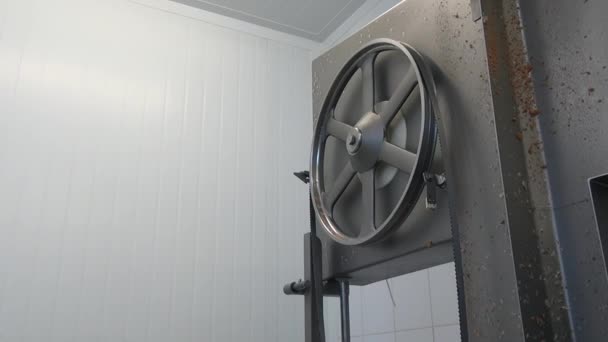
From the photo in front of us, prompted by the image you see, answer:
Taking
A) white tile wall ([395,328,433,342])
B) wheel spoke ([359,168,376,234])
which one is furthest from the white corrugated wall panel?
wheel spoke ([359,168,376,234])

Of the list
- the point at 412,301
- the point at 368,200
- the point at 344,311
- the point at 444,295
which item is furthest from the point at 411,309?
the point at 368,200

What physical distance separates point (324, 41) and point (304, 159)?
2.40 ft

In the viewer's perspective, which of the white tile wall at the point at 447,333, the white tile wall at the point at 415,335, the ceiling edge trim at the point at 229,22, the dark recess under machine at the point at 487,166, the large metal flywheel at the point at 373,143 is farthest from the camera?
the ceiling edge trim at the point at 229,22

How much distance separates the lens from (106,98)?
7.76 ft

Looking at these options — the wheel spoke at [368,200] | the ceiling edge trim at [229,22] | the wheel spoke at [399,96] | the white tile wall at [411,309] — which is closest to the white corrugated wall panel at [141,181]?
the ceiling edge trim at [229,22]

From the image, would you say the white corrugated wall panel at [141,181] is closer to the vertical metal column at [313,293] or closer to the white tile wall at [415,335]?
the white tile wall at [415,335]

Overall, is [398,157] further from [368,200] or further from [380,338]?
[380,338]

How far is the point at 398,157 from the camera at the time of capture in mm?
907

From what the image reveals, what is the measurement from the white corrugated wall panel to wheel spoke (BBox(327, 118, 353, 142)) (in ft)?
4.53

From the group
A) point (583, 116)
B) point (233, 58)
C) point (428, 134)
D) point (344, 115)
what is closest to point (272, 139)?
point (233, 58)

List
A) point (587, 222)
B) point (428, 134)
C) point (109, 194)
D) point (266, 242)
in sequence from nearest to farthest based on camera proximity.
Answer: point (587, 222) < point (428, 134) < point (109, 194) < point (266, 242)

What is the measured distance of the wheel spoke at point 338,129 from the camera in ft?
3.52

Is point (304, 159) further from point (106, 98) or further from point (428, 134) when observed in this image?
point (428, 134)

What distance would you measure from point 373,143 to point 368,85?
14 centimetres
